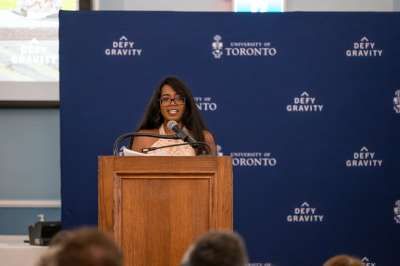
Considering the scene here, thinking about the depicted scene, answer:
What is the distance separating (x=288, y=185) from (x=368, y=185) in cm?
61

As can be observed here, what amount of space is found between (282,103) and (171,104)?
163 cm

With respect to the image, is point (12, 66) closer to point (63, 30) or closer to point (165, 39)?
point (63, 30)

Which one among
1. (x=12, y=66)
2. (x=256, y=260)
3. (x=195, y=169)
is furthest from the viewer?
(x=12, y=66)

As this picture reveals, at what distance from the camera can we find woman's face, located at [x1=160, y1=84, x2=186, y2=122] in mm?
5441

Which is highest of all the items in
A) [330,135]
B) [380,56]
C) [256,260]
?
[380,56]

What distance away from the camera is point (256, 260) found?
6.79 meters

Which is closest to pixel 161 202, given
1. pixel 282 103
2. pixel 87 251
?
pixel 87 251

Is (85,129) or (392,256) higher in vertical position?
(85,129)

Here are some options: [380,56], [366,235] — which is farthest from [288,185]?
[380,56]

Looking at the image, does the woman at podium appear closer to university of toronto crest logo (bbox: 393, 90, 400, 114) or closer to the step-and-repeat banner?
the step-and-repeat banner

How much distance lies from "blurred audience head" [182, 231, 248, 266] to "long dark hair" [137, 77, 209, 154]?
3.06 meters

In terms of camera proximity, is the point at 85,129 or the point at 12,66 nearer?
the point at 85,129

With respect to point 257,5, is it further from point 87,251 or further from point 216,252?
point 87,251

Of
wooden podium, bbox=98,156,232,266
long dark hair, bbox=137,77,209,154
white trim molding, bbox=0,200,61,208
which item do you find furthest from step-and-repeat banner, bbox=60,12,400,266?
wooden podium, bbox=98,156,232,266
